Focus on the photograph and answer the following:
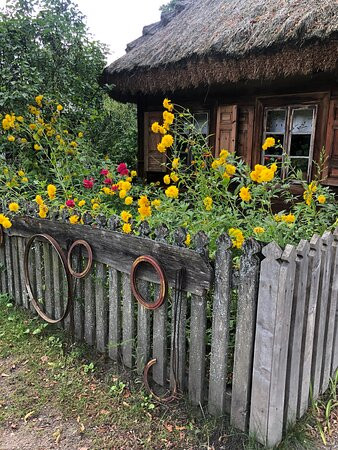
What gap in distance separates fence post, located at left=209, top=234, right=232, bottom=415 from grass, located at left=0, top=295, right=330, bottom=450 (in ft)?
0.47

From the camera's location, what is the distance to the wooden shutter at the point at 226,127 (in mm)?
6273

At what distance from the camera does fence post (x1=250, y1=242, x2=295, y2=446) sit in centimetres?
152

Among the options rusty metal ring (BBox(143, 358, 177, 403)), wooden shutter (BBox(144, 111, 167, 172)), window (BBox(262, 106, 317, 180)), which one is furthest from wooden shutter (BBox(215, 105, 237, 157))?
rusty metal ring (BBox(143, 358, 177, 403))

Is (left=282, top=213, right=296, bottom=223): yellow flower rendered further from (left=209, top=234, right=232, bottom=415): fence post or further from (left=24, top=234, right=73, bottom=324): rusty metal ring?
(left=24, top=234, right=73, bottom=324): rusty metal ring

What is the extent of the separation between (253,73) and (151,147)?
9.53ft

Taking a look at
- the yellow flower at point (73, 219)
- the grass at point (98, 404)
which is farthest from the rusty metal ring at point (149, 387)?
the yellow flower at point (73, 219)

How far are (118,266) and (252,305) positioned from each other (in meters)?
0.94

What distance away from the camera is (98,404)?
6.77 feet

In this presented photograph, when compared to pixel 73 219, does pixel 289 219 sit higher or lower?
higher

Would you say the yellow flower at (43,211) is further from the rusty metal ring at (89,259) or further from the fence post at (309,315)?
the fence post at (309,315)

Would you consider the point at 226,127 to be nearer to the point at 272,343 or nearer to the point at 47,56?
the point at 47,56

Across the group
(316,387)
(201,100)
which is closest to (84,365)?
(316,387)

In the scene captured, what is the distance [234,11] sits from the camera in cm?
627

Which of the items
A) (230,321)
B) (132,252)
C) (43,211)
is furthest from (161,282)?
(43,211)
